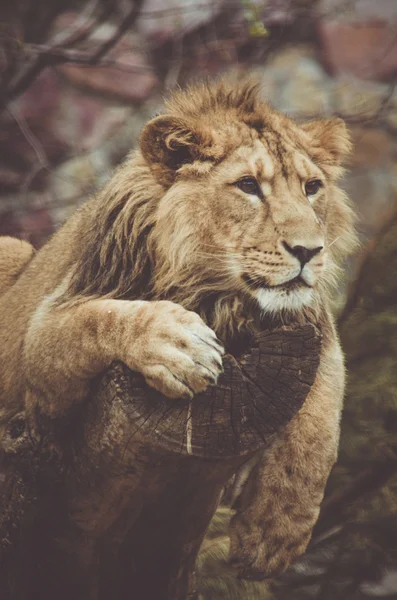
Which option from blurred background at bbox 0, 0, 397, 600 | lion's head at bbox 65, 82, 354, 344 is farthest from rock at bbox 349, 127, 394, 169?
lion's head at bbox 65, 82, 354, 344

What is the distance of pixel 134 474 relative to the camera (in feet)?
7.75

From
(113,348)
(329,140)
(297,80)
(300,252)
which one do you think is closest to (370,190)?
(297,80)

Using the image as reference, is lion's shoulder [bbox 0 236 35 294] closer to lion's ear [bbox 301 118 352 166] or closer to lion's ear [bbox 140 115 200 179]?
lion's ear [bbox 140 115 200 179]

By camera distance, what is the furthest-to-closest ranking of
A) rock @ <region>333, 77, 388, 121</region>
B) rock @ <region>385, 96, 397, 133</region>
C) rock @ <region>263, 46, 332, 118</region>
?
rock @ <region>263, 46, 332, 118</region> → rock @ <region>385, 96, 397, 133</region> → rock @ <region>333, 77, 388, 121</region>

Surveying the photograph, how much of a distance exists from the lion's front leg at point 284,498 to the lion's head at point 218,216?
0.40 metres

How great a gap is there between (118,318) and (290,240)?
20.7 inches

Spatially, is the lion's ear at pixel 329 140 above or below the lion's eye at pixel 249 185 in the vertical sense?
above

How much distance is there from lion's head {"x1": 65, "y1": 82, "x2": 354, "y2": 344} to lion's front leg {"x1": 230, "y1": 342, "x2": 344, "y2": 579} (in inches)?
15.6

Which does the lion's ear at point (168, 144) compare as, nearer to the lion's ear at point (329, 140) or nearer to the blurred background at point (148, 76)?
the lion's ear at point (329, 140)

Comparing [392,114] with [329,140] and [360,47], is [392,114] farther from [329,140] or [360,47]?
[329,140]

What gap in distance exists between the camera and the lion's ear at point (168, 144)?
8.95 ft

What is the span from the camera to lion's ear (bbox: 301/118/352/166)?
3.06 meters

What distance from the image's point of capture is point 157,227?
2.74 meters

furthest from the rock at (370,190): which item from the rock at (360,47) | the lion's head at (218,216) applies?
the lion's head at (218,216)
